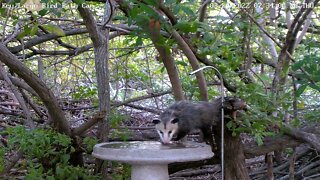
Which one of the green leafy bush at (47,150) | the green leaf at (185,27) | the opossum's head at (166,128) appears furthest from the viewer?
the opossum's head at (166,128)

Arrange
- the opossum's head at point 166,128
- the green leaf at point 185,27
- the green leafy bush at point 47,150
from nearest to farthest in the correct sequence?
the green leaf at point 185,27 < the green leafy bush at point 47,150 < the opossum's head at point 166,128

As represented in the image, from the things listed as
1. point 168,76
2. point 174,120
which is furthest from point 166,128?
point 168,76

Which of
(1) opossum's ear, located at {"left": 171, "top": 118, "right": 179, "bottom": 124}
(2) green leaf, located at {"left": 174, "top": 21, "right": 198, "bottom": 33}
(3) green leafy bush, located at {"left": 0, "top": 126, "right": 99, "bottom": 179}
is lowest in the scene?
(3) green leafy bush, located at {"left": 0, "top": 126, "right": 99, "bottom": 179}

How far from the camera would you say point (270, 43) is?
3.11 metres

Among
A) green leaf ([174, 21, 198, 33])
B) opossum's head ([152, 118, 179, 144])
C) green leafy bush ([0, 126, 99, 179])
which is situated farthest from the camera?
opossum's head ([152, 118, 179, 144])

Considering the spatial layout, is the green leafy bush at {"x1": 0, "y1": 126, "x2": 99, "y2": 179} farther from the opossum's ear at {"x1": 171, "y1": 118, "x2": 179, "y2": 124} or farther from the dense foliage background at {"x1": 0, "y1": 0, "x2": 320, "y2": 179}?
the opossum's ear at {"x1": 171, "y1": 118, "x2": 179, "y2": 124}

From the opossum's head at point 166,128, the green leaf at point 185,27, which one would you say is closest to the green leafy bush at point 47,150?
the opossum's head at point 166,128

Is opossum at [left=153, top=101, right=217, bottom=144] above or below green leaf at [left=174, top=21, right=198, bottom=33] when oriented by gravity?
below

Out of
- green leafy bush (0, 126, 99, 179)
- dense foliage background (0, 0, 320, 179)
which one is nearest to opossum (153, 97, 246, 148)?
dense foliage background (0, 0, 320, 179)

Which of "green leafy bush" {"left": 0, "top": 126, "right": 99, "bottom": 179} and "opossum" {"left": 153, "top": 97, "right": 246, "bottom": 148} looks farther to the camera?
"opossum" {"left": 153, "top": 97, "right": 246, "bottom": 148}

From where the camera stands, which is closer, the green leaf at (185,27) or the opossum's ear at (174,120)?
the green leaf at (185,27)

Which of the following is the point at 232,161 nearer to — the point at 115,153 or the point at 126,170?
the point at 126,170

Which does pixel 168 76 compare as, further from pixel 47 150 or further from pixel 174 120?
pixel 47 150

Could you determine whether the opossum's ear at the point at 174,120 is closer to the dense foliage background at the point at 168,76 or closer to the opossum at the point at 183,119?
the opossum at the point at 183,119
